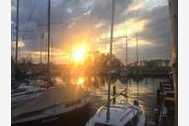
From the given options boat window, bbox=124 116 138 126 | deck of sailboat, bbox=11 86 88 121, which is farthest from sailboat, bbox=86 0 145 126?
deck of sailboat, bbox=11 86 88 121

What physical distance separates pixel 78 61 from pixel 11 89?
0.34 metres

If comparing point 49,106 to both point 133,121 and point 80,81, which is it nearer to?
point 80,81

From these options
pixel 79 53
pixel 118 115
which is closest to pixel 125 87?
pixel 118 115

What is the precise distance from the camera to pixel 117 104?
1.73 m

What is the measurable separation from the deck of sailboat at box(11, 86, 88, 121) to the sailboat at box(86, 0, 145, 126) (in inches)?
4.9

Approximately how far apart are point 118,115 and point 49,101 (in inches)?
13.3

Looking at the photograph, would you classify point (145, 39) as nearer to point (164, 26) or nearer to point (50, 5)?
point (164, 26)

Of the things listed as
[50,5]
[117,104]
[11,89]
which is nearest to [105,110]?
[117,104]

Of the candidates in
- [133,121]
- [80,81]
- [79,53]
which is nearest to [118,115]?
[133,121]

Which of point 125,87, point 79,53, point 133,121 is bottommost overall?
point 133,121

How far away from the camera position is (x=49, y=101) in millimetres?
1705

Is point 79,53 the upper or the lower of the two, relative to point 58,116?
upper

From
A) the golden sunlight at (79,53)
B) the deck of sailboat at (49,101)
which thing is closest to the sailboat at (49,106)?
the deck of sailboat at (49,101)

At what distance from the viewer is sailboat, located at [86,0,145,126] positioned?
67.6 inches
